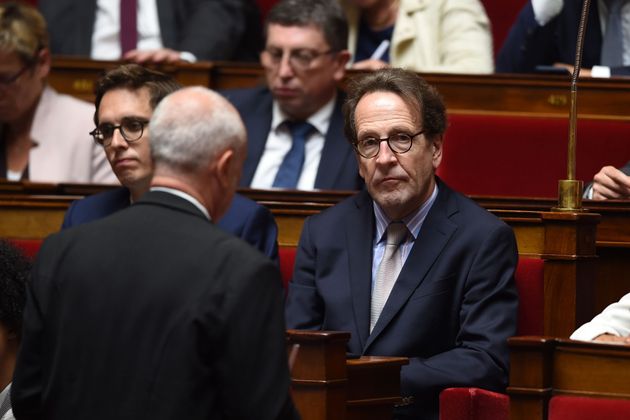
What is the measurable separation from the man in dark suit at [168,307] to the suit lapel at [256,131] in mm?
1771

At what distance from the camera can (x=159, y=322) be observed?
1.62 meters

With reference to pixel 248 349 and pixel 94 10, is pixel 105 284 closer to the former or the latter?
pixel 248 349

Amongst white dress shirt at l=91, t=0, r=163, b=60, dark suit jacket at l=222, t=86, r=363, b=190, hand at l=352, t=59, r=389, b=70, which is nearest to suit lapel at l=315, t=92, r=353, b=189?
dark suit jacket at l=222, t=86, r=363, b=190

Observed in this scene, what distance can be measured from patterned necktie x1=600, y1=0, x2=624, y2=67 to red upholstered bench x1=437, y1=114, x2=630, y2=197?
32 centimetres

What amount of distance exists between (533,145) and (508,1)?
4.45ft

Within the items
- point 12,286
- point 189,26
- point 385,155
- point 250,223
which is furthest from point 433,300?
point 189,26

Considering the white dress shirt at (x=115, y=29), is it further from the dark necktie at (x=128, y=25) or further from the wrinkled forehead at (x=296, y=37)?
the wrinkled forehead at (x=296, y=37)

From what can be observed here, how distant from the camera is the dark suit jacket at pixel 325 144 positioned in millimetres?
3332

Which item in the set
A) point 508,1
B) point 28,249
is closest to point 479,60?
point 508,1

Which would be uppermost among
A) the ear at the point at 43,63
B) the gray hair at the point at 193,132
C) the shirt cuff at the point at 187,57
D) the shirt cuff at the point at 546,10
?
the shirt cuff at the point at 546,10

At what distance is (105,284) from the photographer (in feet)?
5.44

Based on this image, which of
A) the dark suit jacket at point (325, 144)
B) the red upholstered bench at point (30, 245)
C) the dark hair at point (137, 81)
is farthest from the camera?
the dark suit jacket at point (325, 144)

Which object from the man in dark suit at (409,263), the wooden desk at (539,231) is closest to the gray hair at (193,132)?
the man in dark suit at (409,263)

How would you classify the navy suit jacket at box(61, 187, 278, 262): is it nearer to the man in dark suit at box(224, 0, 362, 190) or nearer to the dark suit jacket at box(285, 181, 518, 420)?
the dark suit jacket at box(285, 181, 518, 420)
